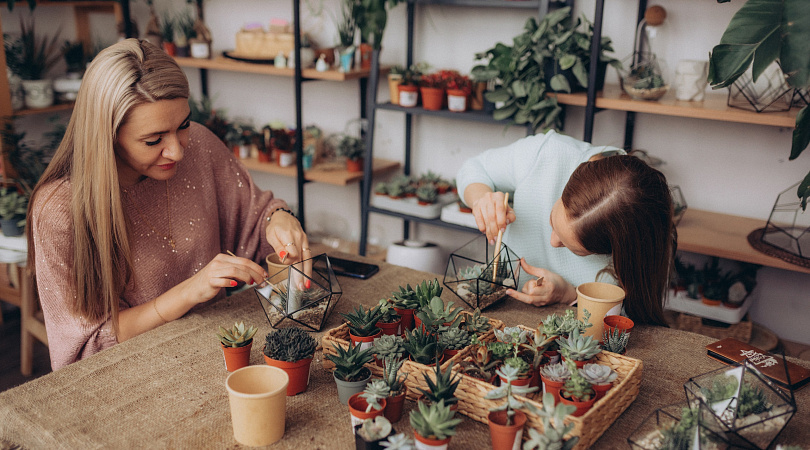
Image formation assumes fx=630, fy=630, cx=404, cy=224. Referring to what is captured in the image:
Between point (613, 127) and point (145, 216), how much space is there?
2.04 m

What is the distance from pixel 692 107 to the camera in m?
2.27

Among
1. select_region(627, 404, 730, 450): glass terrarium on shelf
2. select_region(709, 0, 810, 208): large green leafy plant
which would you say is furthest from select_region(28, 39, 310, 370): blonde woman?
select_region(709, 0, 810, 208): large green leafy plant

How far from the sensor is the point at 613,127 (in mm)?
2807

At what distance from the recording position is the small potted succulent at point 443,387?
1.00m

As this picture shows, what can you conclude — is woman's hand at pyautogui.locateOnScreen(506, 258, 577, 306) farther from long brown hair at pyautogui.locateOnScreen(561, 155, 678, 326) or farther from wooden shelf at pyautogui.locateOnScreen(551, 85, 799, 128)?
wooden shelf at pyautogui.locateOnScreen(551, 85, 799, 128)

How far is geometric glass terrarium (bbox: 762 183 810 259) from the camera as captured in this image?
89.4 inches

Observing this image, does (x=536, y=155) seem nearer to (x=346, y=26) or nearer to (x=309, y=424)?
(x=309, y=424)

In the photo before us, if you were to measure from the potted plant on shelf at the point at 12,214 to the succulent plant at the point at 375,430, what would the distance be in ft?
6.96

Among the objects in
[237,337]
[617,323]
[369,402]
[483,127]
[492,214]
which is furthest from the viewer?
[483,127]

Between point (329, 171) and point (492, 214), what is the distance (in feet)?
5.74

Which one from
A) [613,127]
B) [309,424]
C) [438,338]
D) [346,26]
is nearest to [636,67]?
[613,127]

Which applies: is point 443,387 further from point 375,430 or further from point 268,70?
point 268,70

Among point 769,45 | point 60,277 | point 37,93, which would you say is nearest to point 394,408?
point 60,277

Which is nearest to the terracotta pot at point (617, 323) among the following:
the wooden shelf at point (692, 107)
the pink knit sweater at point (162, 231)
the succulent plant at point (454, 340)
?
the succulent plant at point (454, 340)
